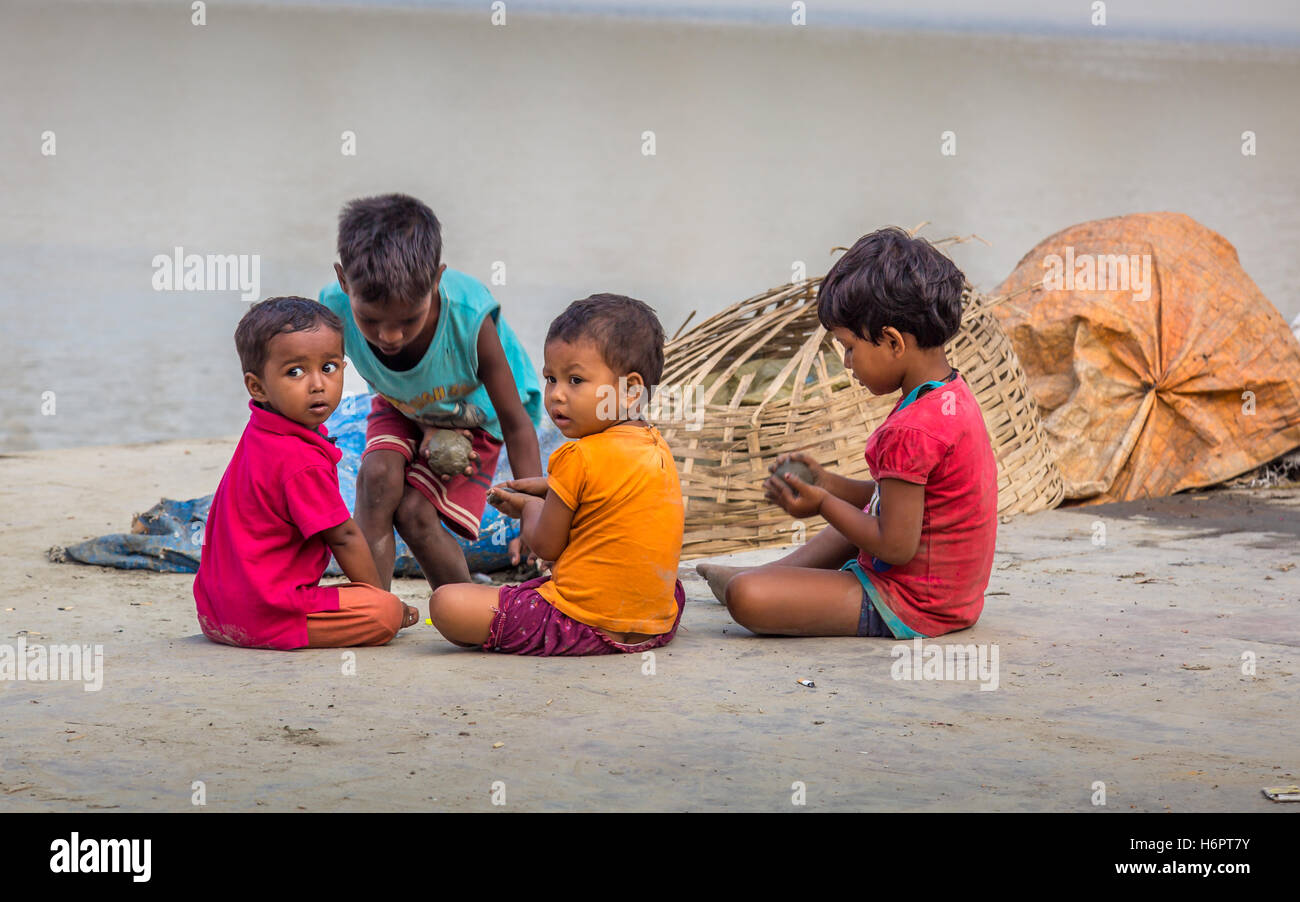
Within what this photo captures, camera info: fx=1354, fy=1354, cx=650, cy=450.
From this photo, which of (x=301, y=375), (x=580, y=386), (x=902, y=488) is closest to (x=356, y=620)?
(x=301, y=375)

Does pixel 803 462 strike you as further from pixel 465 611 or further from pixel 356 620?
pixel 356 620

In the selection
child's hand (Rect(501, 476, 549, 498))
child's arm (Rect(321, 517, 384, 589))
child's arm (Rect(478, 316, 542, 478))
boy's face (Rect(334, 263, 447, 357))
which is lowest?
child's arm (Rect(321, 517, 384, 589))

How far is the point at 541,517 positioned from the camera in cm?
358

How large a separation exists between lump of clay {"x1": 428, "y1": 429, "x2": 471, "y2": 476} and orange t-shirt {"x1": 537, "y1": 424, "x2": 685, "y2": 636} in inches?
36.6

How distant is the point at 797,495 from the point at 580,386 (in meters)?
0.64

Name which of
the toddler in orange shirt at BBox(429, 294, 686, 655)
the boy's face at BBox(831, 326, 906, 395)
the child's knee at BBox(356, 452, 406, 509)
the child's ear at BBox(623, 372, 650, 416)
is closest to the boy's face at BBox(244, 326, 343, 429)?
the toddler in orange shirt at BBox(429, 294, 686, 655)

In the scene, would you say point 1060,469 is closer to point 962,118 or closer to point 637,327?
point 637,327

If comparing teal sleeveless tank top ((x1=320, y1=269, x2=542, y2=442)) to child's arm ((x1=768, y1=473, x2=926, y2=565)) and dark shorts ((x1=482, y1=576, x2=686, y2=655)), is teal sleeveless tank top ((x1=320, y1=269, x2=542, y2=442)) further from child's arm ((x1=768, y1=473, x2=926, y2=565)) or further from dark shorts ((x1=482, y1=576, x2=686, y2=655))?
child's arm ((x1=768, y1=473, x2=926, y2=565))

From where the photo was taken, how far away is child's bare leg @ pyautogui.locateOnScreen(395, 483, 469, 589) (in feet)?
14.8

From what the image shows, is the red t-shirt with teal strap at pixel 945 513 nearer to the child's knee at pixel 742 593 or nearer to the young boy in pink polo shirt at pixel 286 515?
the child's knee at pixel 742 593

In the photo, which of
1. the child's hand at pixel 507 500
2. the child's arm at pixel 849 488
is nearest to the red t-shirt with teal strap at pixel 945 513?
the child's arm at pixel 849 488

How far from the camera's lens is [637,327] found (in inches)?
139

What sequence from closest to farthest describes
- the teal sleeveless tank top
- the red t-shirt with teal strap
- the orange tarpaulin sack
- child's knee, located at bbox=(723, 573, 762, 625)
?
the red t-shirt with teal strap, child's knee, located at bbox=(723, 573, 762, 625), the teal sleeveless tank top, the orange tarpaulin sack

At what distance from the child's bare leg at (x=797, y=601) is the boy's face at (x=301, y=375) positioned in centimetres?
125
